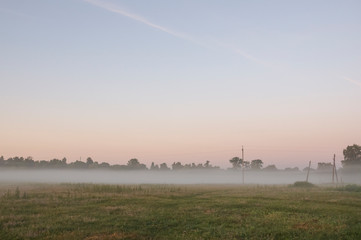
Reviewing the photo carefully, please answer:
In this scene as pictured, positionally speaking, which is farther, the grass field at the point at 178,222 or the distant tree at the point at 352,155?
the distant tree at the point at 352,155

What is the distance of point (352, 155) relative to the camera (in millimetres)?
129125

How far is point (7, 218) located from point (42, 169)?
19294 centimetres

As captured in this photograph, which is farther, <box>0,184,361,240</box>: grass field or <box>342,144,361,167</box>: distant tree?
<box>342,144,361,167</box>: distant tree

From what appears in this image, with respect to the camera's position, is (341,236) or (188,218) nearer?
(341,236)

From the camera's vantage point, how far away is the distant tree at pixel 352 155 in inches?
5012

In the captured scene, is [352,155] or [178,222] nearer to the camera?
[178,222]

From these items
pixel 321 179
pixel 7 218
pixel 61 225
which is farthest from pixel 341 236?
pixel 321 179

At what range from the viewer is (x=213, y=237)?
56.4 ft

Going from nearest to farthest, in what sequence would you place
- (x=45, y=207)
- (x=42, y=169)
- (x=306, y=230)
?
(x=306, y=230)
(x=45, y=207)
(x=42, y=169)

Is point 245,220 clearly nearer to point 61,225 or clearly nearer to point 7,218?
point 61,225

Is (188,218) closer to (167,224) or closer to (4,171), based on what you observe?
(167,224)

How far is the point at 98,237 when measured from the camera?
16.8 meters

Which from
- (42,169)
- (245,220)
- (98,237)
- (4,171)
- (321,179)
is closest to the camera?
(98,237)

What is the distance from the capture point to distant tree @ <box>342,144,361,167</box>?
418 feet
